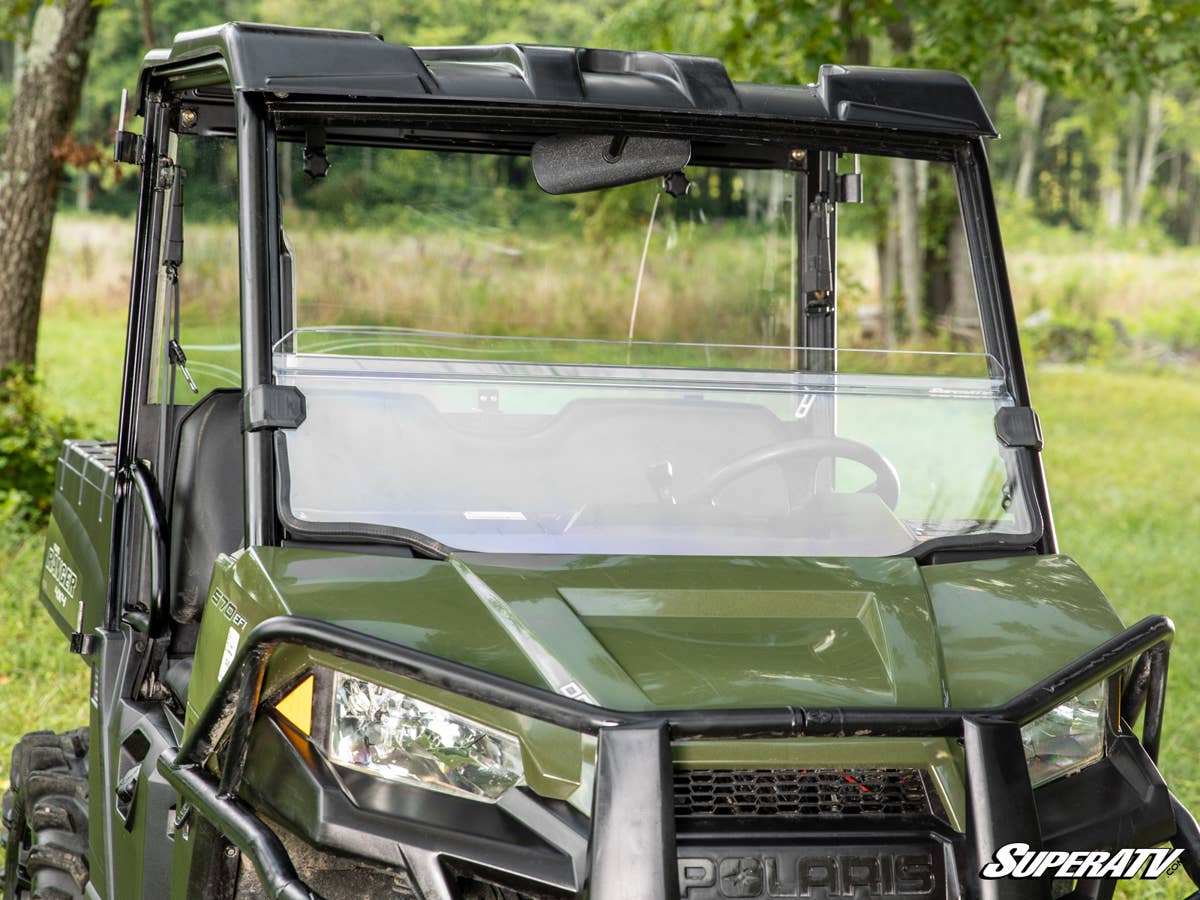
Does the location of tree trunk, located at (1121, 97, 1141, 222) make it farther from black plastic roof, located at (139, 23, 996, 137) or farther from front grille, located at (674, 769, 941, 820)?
front grille, located at (674, 769, 941, 820)

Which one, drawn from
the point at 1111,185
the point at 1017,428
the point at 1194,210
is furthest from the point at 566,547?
the point at 1194,210

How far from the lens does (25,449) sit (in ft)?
25.6

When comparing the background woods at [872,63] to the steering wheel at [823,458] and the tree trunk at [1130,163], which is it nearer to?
the steering wheel at [823,458]

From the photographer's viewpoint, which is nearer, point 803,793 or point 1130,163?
point 803,793

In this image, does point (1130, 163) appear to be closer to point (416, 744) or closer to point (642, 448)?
point (642, 448)

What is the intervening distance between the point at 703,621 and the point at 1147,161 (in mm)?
42083

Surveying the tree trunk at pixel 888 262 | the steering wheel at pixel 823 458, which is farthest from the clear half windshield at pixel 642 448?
the tree trunk at pixel 888 262

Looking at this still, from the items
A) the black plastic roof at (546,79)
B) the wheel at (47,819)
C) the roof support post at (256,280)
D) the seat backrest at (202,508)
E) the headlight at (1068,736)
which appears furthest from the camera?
the wheel at (47,819)

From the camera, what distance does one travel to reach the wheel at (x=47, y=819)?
10.6 ft

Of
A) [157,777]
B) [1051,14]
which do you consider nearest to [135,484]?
[157,777]

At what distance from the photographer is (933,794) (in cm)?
204

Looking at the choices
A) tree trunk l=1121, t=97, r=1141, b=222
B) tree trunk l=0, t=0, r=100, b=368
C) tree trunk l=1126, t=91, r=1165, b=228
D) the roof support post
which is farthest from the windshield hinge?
tree trunk l=1121, t=97, r=1141, b=222

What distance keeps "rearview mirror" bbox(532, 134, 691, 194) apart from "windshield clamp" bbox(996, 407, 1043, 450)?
752 mm

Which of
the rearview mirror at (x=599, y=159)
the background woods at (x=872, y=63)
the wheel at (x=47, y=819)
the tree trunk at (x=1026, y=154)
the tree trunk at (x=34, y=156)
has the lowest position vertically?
the wheel at (x=47, y=819)
